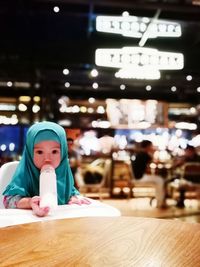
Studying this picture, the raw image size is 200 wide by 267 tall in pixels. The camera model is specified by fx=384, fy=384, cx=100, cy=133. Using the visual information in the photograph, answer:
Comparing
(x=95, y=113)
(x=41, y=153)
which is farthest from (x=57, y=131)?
(x=95, y=113)

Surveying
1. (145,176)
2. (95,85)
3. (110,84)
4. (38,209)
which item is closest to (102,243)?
(38,209)

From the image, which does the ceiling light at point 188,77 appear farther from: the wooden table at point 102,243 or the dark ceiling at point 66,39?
the wooden table at point 102,243

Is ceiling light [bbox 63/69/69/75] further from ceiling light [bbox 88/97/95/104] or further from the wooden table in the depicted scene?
the wooden table

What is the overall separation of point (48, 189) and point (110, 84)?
7.74 m

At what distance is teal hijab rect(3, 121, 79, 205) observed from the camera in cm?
185

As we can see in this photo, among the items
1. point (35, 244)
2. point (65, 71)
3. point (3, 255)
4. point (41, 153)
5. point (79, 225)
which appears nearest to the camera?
point (3, 255)

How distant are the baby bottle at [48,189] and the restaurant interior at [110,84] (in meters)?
1.44

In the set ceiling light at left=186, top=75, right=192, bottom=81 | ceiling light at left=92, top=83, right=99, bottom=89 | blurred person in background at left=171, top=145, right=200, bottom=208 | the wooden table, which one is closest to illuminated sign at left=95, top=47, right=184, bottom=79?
ceiling light at left=186, top=75, right=192, bottom=81

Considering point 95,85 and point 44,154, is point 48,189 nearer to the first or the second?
point 44,154

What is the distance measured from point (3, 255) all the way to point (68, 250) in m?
Answer: 0.18

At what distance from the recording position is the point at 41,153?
6.10 ft

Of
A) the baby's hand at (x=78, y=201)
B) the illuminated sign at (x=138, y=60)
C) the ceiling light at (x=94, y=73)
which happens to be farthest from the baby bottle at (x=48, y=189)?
the ceiling light at (x=94, y=73)

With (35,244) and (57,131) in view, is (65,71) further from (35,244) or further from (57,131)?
(35,244)

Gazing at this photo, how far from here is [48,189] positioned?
64.7 inches
